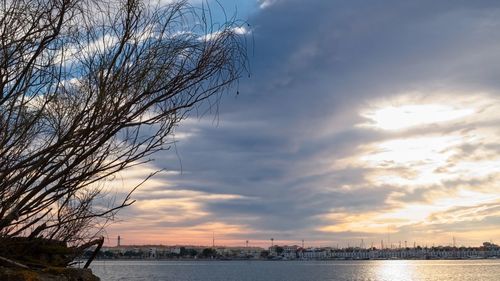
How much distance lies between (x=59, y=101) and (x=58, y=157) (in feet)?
2.73

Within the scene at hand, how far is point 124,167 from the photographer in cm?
636

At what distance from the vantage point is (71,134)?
591 centimetres

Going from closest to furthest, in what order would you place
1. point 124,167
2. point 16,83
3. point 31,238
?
point 16,83 < point 124,167 < point 31,238

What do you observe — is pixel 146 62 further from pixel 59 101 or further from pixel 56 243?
pixel 56 243

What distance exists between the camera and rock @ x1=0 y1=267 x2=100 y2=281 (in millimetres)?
5621

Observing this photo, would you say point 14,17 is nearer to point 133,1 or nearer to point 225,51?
point 133,1

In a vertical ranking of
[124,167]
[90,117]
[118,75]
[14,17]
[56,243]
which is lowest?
[56,243]

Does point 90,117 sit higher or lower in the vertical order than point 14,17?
lower

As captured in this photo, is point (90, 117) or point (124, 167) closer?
point (90, 117)

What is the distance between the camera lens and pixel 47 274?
20.5 feet

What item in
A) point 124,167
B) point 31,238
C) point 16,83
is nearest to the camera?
point 16,83

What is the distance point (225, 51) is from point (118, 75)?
3.91 ft

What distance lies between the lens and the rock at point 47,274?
5621mm

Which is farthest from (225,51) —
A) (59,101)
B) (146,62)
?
(59,101)
